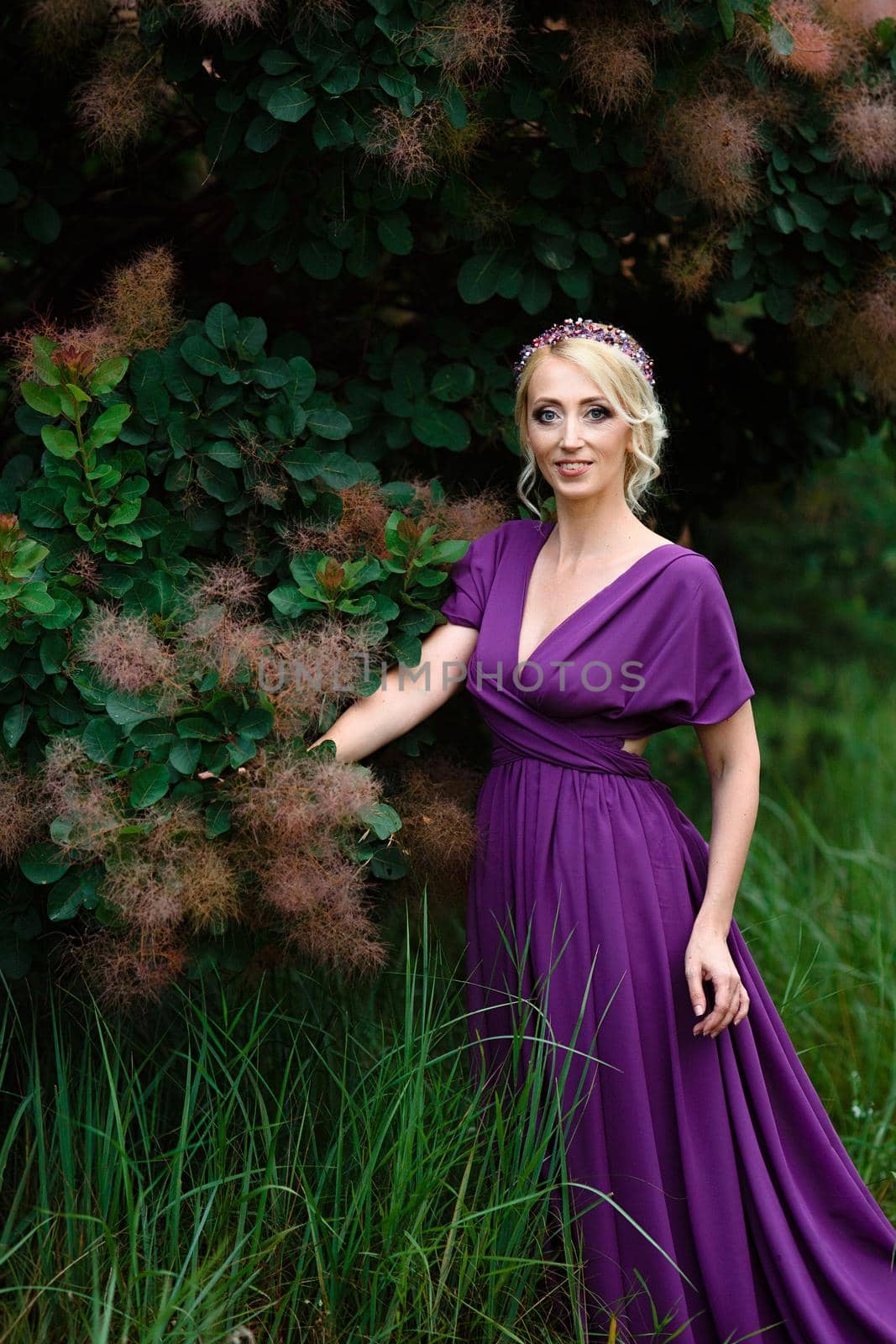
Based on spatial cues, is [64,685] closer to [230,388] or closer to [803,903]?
[230,388]

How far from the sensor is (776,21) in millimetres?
2441

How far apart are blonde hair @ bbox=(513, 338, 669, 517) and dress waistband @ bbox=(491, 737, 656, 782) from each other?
Answer: 1.54 feet

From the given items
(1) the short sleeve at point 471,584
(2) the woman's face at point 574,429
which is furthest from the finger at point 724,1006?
(2) the woman's face at point 574,429

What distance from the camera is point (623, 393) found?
2191 millimetres

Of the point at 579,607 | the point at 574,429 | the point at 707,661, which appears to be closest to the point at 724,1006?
the point at 707,661

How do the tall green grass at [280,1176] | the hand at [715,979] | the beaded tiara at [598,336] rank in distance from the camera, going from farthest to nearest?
1. the beaded tiara at [598,336]
2. the hand at [715,979]
3. the tall green grass at [280,1176]

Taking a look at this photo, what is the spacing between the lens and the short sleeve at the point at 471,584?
7.61 feet

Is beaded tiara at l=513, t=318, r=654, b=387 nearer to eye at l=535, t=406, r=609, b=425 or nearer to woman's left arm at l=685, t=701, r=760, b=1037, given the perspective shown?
eye at l=535, t=406, r=609, b=425

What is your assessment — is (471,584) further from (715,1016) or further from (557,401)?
(715,1016)

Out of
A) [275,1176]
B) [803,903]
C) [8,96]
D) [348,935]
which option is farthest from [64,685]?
[803,903]

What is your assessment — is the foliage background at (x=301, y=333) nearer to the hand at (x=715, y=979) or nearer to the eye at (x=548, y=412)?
the eye at (x=548, y=412)

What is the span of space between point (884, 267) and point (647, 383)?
2.64 ft

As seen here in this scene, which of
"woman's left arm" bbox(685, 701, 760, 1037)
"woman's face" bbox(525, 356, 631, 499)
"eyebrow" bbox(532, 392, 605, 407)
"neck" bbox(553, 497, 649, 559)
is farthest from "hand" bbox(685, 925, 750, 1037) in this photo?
"eyebrow" bbox(532, 392, 605, 407)

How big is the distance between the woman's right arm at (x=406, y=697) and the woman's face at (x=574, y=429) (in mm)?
331
